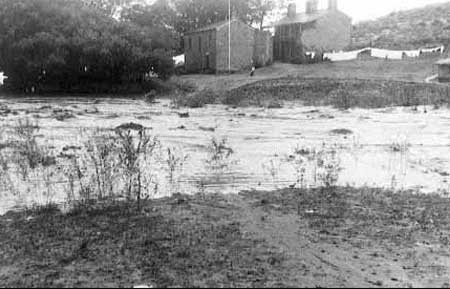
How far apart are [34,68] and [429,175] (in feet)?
121

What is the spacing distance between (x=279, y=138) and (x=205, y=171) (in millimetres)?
7198

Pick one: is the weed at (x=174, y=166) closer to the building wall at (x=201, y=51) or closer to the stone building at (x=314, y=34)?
the building wall at (x=201, y=51)

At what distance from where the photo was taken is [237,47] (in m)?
57.6

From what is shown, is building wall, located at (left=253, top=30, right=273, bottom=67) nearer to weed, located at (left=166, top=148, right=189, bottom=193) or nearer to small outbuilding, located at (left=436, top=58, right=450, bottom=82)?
small outbuilding, located at (left=436, top=58, right=450, bottom=82)

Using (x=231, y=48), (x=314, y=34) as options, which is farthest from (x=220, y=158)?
(x=314, y=34)

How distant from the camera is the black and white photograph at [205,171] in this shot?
790 cm

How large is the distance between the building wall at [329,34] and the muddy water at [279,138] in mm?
28313

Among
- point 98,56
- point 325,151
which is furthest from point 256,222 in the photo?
point 98,56

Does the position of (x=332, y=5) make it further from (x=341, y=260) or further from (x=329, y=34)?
(x=341, y=260)

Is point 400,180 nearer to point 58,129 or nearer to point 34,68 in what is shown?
point 58,129

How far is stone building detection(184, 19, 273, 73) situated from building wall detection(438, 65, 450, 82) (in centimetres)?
2213

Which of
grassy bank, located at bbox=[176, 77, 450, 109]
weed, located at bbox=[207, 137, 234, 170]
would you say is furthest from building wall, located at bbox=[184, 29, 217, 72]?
weed, located at bbox=[207, 137, 234, 170]

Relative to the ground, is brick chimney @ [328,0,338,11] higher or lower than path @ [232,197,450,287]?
higher

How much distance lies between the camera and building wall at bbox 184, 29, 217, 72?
2261 inches
